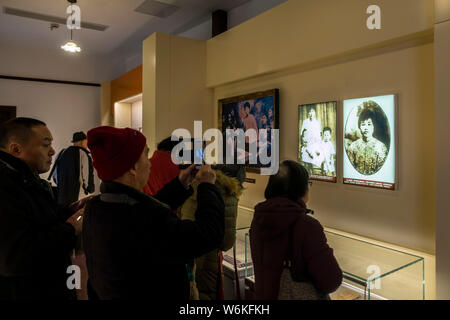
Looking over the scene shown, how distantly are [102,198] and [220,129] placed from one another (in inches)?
118

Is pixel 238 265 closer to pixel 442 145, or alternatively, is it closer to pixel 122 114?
pixel 442 145

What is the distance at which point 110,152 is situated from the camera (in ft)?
3.65

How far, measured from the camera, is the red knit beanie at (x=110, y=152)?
43.7 inches

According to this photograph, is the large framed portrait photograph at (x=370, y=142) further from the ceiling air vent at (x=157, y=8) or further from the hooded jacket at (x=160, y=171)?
the ceiling air vent at (x=157, y=8)

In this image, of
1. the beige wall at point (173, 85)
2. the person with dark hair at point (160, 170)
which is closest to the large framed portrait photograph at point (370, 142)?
the person with dark hair at point (160, 170)

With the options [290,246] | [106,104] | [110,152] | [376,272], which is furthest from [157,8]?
[376,272]

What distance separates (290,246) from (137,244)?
0.65 m

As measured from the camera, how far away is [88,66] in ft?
22.7

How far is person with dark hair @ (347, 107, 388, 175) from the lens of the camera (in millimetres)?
2346

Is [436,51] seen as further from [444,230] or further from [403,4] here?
[444,230]

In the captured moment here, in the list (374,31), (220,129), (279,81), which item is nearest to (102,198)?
(374,31)

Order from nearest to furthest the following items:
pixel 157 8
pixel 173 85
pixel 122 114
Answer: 1. pixel 173 85
2. pixel 157 8
3. pixel 122 114

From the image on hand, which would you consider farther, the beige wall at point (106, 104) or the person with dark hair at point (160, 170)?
the beige wall at point (106, 104)

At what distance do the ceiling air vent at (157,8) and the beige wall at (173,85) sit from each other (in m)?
0.50
